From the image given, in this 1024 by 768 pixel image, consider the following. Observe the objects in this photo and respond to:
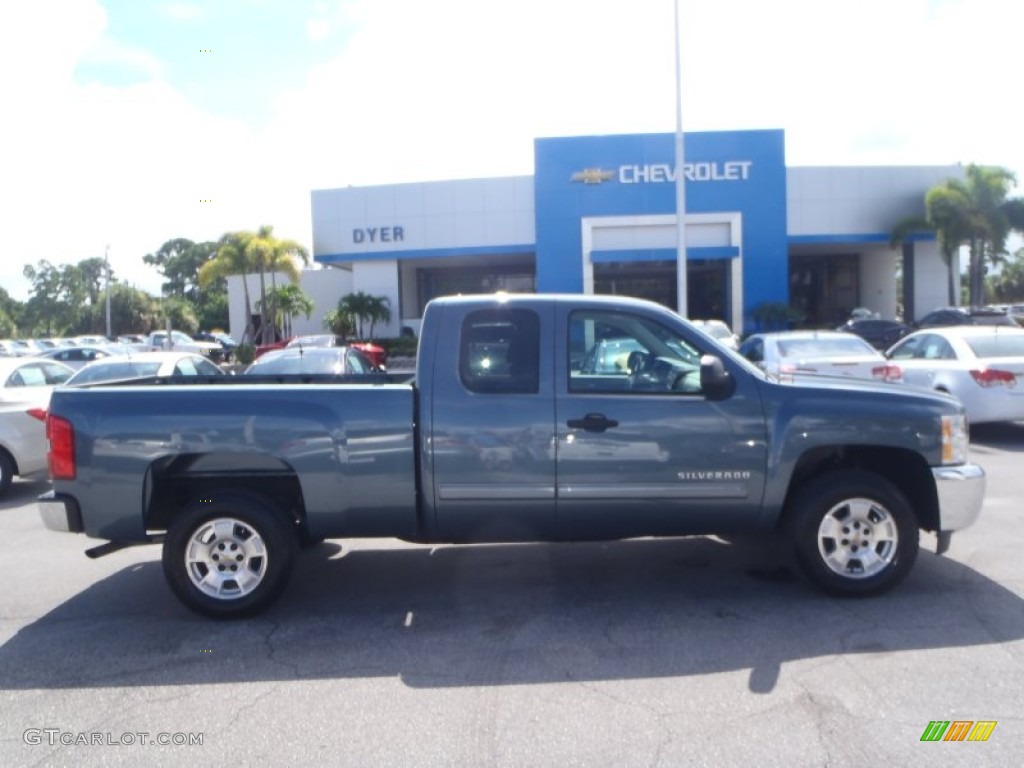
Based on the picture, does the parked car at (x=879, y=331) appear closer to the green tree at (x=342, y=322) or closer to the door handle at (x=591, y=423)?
the green tree at (x=342, y=322)

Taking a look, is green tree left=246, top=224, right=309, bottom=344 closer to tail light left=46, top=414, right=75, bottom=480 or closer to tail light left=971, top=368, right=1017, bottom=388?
tail light left=971, top=368, right=1017, bottom=388

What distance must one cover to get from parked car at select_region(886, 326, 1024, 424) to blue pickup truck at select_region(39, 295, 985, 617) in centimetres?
674

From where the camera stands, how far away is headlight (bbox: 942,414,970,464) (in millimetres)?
5988

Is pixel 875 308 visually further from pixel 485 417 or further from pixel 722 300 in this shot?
pixel 485 417

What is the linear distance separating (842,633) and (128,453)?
442 centimetres

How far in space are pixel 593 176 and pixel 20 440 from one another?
29.0 metres

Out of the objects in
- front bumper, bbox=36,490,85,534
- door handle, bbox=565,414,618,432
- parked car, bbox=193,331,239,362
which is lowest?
front bumper, bbox=36,490,85,534

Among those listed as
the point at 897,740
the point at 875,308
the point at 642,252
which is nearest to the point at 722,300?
the point at 642,252

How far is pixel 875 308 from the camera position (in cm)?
4300

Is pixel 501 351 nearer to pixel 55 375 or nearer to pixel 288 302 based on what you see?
pixel 55 375

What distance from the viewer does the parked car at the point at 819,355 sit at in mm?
12969

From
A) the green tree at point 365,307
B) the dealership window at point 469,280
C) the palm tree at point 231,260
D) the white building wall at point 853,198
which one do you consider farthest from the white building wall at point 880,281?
the palm tree at point 231,260

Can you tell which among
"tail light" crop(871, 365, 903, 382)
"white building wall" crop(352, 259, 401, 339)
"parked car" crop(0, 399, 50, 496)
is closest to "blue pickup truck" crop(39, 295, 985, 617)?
"parked car" crop(0, 399, 50, 496)

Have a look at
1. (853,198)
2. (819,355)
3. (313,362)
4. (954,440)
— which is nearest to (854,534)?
(954,440)
